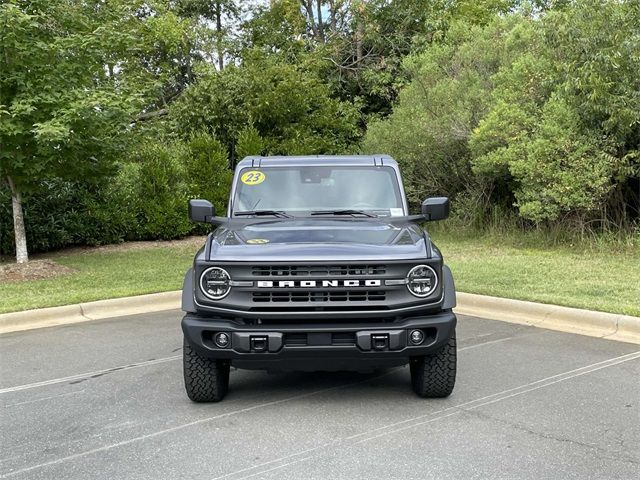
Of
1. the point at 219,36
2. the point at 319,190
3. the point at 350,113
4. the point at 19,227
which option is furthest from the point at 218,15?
the point at 319,190

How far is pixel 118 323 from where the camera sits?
7934 millimetres

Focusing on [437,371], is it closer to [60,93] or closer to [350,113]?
[60,93]

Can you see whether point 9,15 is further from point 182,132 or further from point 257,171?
point 182,132

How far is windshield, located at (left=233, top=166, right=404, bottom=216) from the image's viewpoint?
5.52 m

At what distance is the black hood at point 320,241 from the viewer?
14.3ft

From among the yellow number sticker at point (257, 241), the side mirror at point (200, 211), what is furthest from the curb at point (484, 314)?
the yellow number sticker at point (257, 241)

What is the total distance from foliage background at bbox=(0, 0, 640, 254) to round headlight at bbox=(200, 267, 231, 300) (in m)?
6.26

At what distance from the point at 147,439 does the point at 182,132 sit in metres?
16.9

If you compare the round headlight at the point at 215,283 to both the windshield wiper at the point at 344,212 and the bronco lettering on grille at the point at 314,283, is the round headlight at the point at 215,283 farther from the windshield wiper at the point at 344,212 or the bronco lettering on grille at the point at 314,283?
the windshield wiper at the point at 344,212

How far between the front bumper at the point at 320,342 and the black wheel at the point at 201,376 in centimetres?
30

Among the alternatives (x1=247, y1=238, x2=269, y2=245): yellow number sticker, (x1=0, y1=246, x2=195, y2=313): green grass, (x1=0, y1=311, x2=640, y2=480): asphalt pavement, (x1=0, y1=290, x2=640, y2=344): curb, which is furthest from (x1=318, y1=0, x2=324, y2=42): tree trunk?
(x1=247, y1=238, x2=269, y2=245): yellow number sticker

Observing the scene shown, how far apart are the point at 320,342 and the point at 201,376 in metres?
1.01

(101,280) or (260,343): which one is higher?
(260,343)

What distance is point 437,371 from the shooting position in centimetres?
469
